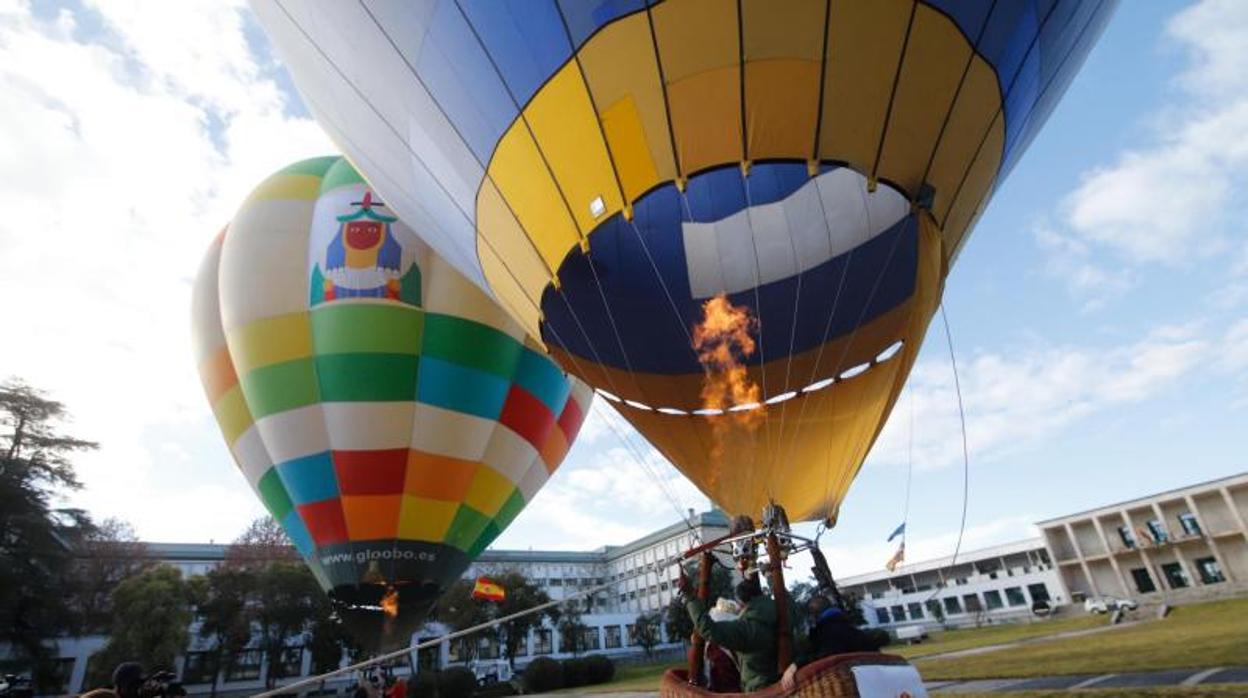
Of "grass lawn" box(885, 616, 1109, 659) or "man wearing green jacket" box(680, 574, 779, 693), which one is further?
"grass lawn" box(885, 616, 1109, 659)

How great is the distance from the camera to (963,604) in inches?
2281

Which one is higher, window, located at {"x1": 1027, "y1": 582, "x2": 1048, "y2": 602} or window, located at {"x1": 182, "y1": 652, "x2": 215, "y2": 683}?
window, located at {"x1": 182, "y1": 652, "x2": 215, "y2": 683}

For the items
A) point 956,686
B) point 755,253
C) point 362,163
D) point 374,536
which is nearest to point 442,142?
point 362,163

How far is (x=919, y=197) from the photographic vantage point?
5422mm

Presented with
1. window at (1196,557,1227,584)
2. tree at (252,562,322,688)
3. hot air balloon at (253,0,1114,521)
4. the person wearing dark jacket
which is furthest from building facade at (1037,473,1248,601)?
tree at (252,562,322,688)

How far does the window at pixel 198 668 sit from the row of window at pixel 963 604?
174ft

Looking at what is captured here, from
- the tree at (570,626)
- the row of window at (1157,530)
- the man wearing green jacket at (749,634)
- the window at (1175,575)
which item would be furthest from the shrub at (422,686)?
the row of window at (1157,530)

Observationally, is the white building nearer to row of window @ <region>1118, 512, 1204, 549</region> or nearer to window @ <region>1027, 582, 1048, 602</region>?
window @ <region>1027, 582, 1048, 602</region>

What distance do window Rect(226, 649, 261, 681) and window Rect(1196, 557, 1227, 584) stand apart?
181ft

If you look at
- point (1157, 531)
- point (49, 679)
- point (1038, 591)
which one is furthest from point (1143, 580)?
point (49, 679)

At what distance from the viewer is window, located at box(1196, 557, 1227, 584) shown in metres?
37.4

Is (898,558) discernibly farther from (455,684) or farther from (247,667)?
(247,667)

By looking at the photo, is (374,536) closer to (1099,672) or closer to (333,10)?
(333,10)

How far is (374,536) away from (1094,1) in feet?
36.4
